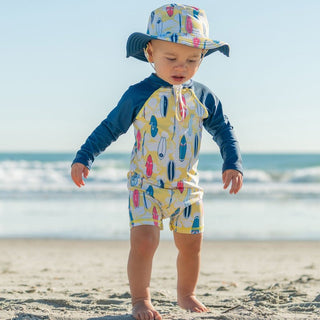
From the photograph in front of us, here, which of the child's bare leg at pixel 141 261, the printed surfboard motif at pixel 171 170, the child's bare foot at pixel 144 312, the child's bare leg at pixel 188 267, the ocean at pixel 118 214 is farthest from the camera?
the ocean at pixel 118 214

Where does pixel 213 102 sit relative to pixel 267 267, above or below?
above

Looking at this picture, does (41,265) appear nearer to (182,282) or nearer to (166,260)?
(166,260)

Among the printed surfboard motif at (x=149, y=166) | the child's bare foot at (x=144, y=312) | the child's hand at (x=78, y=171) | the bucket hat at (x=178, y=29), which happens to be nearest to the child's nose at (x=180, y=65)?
the bucket hat at (x=178, y=29)

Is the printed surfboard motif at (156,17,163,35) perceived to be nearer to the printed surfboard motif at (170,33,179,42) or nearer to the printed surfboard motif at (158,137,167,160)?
the printed surfboard motif at (170,33,179,42)

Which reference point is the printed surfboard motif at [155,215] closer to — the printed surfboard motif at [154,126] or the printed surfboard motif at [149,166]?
the printed surfboard motif at [149,166]

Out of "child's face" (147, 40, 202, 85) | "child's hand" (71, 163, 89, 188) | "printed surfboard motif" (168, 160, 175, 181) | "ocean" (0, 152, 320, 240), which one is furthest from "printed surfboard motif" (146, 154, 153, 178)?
"ocean" (0, 152, 320, 240)

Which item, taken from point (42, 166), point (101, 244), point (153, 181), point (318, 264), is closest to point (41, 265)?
point (101, 244)

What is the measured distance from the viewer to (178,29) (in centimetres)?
339

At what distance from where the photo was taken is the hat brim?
135 inches

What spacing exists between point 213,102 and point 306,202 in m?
11.3

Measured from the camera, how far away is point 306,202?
14.4 meters

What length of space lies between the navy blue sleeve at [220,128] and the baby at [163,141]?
2 cm

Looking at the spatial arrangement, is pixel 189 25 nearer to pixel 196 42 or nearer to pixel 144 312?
pixel 196 42

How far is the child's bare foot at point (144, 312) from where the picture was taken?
325 centimetres
